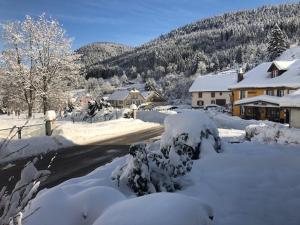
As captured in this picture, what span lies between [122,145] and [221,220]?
14933 millimetres

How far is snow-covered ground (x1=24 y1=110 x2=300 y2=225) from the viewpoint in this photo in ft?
14.1

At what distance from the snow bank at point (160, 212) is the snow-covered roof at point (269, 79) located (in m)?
37.6

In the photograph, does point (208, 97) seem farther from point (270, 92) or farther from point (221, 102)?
point (270, 92)

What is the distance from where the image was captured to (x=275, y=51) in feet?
A: 287

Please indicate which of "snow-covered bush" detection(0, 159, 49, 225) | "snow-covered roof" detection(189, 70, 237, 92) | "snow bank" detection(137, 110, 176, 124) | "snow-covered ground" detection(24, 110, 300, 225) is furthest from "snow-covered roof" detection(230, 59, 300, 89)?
"snow-covered bush" detection(0, 159, 49, 225)

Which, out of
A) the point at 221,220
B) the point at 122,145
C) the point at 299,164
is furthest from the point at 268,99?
the point at 221,220

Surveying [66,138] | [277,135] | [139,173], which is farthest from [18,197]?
[277,135]

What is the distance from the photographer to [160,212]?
4.17m

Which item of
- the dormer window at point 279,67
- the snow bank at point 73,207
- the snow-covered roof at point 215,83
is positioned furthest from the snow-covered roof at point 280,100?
the snow-covered roof at point 215,83

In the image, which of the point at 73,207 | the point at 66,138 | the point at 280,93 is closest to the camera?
the point at 73,207

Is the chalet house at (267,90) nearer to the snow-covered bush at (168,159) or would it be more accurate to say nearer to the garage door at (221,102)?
the garage door at (221,102)

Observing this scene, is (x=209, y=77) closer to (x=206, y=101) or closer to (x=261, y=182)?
(x=206, y=101)

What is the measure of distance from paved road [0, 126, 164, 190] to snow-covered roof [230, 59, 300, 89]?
25260 mm

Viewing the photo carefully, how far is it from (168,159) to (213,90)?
214 feet
